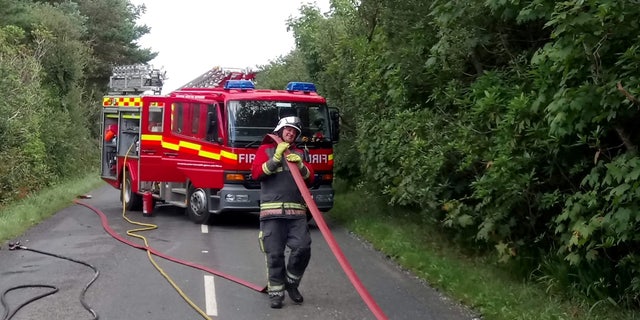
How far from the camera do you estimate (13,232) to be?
1330 cm

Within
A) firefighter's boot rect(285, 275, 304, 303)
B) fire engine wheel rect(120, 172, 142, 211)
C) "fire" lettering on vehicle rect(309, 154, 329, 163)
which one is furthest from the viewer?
fire engine wheel rect(120, 172, 142, 211)

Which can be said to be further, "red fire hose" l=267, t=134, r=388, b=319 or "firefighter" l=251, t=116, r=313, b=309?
"firefighter" l=251, t=116, r=313, b=309

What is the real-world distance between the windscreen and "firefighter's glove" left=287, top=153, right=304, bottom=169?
6.49 metres

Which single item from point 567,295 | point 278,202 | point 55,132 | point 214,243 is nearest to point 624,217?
point 567,295

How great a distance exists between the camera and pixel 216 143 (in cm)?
1469

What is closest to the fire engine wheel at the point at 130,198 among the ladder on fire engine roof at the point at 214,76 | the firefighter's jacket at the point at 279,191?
the ladder on fire engine roof at the point at 214,76

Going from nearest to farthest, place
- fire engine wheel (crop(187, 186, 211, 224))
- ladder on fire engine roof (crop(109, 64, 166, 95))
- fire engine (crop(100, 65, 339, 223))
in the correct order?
fire engine (crop(100, 65, 339, 223))
fire engine wheel (crop(187, 186, 211, 224))
ladder on fire engine roof (crop(109, 64, 166, 95))

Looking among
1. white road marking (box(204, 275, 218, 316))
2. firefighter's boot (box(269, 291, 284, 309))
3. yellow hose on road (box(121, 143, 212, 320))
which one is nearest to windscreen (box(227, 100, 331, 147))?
yellow hose on road (box(121, 143, 212, 320))

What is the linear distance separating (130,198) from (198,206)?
10.5 ft

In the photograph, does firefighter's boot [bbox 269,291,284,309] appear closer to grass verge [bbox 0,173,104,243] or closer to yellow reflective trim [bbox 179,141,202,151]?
grass verge [bbox 0,173,104,243]

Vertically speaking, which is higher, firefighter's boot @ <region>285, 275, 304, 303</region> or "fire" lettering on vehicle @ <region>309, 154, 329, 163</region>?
"fire" lettering on vehicle @ <region>309, 154, 329, 163</region>

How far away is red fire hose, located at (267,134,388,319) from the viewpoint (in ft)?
21.0

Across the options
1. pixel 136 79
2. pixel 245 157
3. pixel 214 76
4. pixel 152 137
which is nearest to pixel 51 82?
pixel 214 76

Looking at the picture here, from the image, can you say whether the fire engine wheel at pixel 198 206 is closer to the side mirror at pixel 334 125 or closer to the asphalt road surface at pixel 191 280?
the asphalt road surface at pixel 191 280
